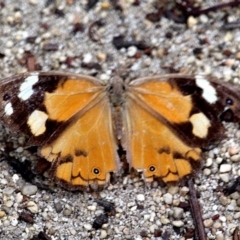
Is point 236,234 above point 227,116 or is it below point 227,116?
below

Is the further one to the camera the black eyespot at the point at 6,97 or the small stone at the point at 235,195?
the small stone at the point at 235,195

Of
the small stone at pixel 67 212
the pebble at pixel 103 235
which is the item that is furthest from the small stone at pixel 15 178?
the pebble at pixel 103 235

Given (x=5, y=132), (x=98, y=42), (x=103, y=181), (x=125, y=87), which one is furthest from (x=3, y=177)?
(x=98, y=42)

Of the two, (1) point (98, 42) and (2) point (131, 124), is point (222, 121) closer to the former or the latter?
(2) point (131, 124)

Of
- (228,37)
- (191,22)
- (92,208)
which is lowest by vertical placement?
(92,208)

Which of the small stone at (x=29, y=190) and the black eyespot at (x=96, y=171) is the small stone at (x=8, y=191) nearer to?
the small stone at (x=29, y=190)

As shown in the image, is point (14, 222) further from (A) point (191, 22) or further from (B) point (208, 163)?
(A) point (191, 22)

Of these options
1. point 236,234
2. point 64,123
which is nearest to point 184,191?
point 236,234
